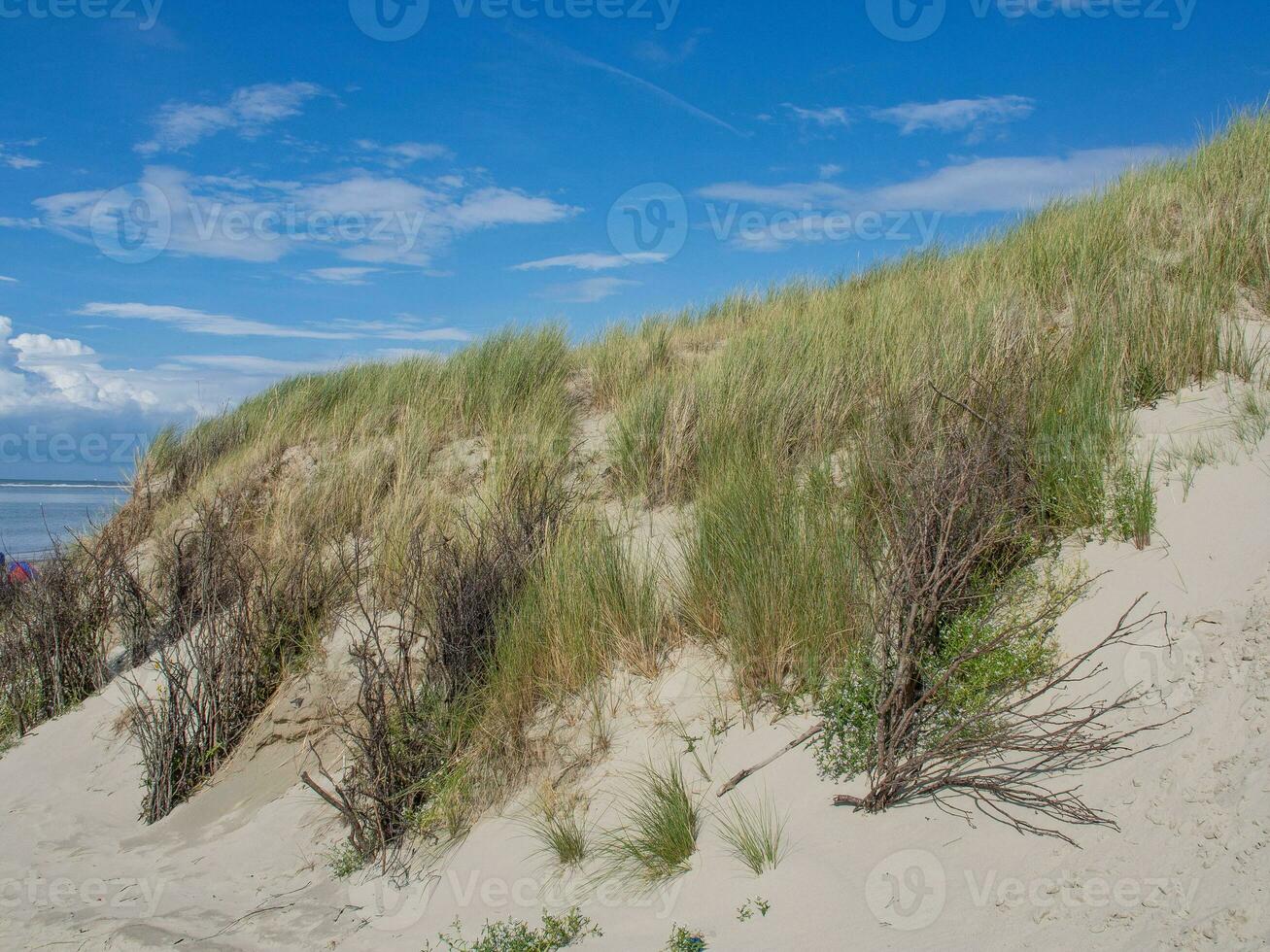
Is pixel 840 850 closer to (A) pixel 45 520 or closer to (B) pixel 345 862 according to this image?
(B) pixel 345 862

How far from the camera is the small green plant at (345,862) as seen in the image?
4.54m

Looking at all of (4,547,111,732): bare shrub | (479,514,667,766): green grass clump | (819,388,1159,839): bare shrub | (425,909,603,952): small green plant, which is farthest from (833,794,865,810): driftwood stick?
(4,547,111,732): bare shrub

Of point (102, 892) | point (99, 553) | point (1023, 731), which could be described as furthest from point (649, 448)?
point (99, 553)

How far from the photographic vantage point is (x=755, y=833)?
3439 millimetres

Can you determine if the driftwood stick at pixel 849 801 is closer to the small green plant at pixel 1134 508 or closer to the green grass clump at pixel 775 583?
the green grass clump at pixel 775 583

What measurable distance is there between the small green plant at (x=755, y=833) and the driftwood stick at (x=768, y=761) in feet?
0.30

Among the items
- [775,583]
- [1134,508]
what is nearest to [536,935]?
[775,583]

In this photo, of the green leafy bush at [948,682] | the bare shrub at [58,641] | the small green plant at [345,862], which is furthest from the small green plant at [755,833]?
the bare shrub at [58,641]

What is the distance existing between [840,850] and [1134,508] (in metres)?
2.37

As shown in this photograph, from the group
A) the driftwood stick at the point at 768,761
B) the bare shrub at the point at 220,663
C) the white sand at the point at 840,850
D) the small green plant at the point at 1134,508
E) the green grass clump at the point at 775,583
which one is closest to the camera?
the white sand at the point at 840,850

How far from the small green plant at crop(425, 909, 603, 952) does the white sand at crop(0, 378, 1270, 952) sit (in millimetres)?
101

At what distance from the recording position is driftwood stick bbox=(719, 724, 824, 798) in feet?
12.6

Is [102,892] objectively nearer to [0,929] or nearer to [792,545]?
[0,929]

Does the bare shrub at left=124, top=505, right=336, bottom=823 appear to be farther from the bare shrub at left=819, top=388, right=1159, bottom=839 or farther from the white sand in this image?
the bare shrub at left=819, top=388, right=1159, bottom=839
